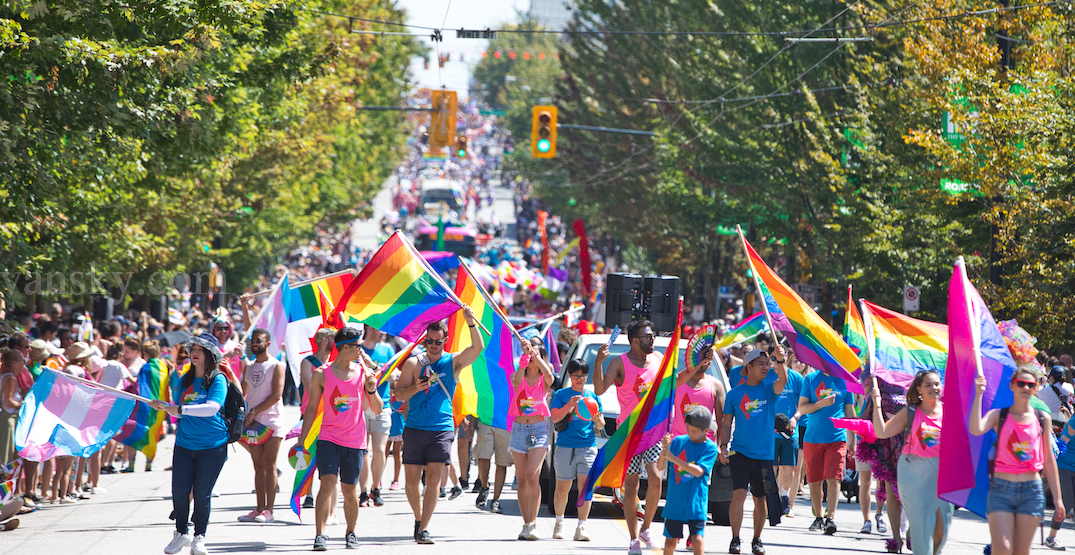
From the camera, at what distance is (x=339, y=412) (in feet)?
31.8

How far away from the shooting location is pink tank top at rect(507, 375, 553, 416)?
10875 mm

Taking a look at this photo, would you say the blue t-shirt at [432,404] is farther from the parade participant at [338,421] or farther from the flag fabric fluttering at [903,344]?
the flag fabric fluttering at [903,344]

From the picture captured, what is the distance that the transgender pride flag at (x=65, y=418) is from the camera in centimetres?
1062

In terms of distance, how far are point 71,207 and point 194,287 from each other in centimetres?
1736

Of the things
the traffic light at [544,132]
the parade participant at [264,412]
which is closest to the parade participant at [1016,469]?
the parade participant at [264,412]

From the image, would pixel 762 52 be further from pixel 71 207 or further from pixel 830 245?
pixel 71 207

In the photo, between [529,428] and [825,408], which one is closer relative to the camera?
[529,428]

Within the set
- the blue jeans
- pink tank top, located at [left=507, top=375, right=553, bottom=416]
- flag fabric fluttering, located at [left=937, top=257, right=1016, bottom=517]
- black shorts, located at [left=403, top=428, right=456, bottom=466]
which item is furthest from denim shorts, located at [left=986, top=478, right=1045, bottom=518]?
the blue jeans

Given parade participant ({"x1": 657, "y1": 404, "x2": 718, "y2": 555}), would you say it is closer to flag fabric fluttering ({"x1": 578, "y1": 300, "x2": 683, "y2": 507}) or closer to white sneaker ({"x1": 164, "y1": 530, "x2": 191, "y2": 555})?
flag fabric fluttering ({"x1": 578, "y1": 300, "x2": 683, "y2": 507})

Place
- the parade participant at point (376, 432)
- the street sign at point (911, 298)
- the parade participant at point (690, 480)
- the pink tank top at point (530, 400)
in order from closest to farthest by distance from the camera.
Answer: the parade participant at point (690, 480) → the pink tank top at point (530, 400) → the parade participant at point (376, 432) → the street sign at point (911, 298)

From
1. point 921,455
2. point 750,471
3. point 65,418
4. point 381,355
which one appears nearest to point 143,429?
point 65,418

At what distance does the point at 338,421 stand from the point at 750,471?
10.9 feet

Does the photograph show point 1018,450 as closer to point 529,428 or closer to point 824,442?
point 824,442

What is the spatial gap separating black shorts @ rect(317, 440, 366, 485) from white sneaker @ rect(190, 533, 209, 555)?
1007 millimetres
